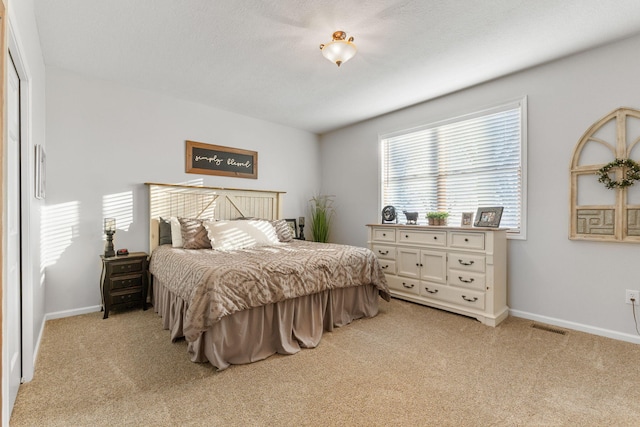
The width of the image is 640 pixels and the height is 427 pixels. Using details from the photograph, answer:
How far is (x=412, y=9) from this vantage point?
2.13 meters

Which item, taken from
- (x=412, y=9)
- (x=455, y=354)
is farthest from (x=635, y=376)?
(x=412, y=9)

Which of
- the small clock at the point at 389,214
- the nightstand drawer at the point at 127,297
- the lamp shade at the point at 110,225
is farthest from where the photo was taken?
the small clock at the point at 389,214

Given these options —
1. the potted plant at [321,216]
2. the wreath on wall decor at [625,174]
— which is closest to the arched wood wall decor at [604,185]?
the wreath on wall decor at [625,174]

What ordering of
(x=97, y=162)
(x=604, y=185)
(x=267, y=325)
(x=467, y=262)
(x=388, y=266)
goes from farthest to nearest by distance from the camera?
(x=388, y=266)
(x=97, y=162)
(x=467, y=262)
(x=604, y=185)
(x=267, y=325)

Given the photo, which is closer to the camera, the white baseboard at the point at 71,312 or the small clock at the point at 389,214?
the white baseboard at the point at 71,312

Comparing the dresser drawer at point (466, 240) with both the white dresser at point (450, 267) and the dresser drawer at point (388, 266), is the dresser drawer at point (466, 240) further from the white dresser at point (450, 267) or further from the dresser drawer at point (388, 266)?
the dresser drawer at point (388, 266)

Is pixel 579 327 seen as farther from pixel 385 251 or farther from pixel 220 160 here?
pixel 220 160

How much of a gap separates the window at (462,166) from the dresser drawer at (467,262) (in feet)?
1.79

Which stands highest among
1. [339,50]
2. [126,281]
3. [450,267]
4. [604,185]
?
[339,50]

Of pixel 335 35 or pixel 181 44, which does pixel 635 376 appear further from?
pixel 181 44

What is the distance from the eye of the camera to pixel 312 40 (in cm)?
252

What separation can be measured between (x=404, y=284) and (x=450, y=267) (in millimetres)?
617

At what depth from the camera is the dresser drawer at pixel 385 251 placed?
12.1 feet

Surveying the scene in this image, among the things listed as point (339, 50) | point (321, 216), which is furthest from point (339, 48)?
point (321, 216)
